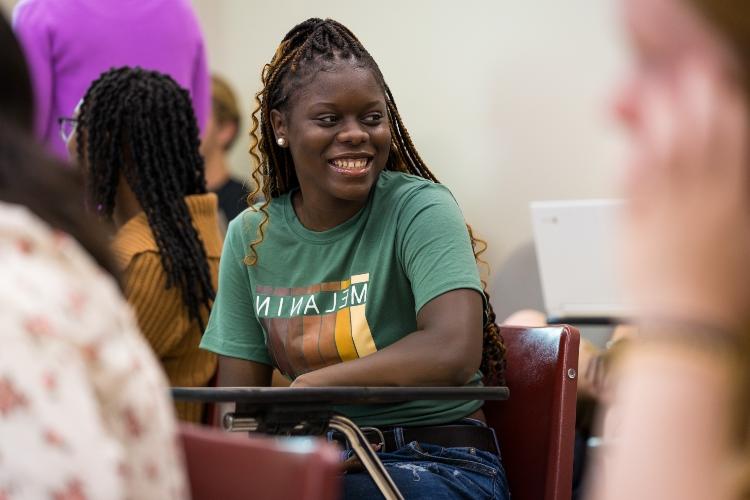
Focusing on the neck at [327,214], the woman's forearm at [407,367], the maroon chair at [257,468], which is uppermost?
the neck at [327,214]

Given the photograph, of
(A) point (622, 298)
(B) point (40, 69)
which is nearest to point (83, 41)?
(B) point (40, 69)

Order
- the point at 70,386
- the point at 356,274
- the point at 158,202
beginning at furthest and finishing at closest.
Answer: the point at 158,202 → the point at 356,274 → the point at 70,386

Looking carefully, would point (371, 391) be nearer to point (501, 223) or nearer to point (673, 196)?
point (673, 196)

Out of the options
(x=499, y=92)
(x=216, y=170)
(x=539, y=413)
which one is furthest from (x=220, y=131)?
(x=539, y=413)

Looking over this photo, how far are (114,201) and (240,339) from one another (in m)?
0.67

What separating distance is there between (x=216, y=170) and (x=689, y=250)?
14.9 ft

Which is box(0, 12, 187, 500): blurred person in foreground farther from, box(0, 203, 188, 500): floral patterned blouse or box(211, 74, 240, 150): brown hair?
box(211, 74, 240, 150): brown hair

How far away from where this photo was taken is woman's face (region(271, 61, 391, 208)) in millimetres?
2326

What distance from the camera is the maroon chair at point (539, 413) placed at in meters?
2.10

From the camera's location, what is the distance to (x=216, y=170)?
5133mm

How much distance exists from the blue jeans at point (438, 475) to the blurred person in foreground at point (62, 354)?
92 centimetres

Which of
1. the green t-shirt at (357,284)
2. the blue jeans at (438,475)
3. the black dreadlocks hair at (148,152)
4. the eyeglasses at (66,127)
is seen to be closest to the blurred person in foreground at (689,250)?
the blue jeans at (438,475)

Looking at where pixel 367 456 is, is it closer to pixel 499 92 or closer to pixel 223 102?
pixel 499 92

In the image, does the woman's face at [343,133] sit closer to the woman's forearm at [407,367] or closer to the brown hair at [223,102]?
the woman's forearm at [407,367]
